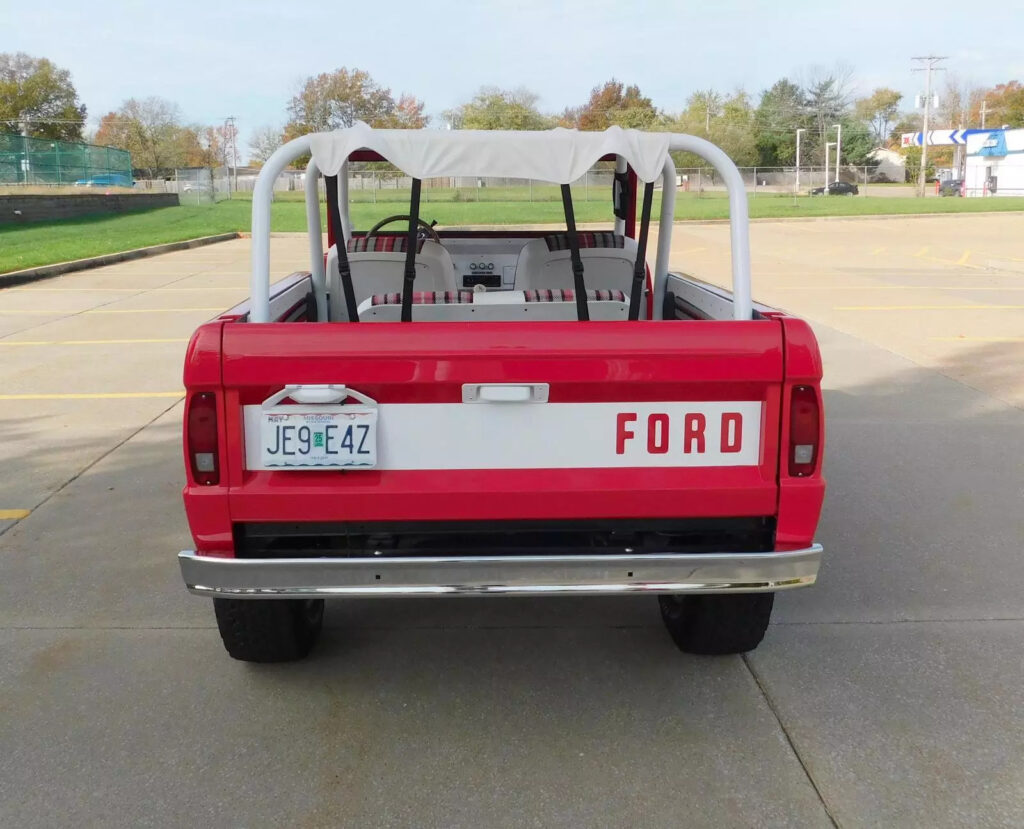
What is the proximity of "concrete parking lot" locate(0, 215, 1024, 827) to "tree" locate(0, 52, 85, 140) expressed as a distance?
7942 cm

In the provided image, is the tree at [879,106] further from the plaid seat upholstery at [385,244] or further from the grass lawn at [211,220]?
the plaid seat upholstery at [385,244]

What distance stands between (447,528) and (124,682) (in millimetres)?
1458

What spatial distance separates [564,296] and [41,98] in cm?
8445

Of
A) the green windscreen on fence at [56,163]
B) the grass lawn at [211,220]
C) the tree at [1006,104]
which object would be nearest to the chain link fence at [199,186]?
the grass lawn at [211,220]

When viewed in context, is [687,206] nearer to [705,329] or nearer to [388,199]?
[388,199]

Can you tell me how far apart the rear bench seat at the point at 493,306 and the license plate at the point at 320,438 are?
1220mm

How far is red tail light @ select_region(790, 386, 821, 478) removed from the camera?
2.95m

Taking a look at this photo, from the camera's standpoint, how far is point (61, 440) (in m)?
6.61

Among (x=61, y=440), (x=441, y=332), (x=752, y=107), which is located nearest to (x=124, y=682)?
(x=441, y=332)

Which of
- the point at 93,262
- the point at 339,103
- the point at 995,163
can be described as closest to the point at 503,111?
the point at 339,103

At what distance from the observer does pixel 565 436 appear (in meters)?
2.96

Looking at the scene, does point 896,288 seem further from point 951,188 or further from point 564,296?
point 951,188

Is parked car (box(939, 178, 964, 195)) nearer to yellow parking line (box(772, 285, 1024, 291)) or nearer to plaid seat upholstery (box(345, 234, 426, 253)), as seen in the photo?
yellow parking line (box(772, 285, 1024, 291))

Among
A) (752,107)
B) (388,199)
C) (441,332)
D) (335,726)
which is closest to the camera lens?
(441,332)
